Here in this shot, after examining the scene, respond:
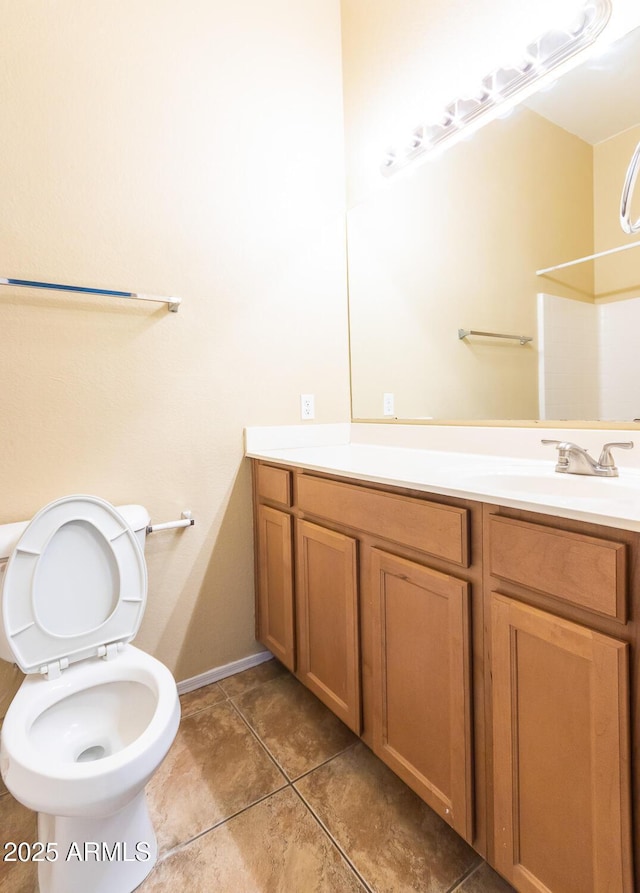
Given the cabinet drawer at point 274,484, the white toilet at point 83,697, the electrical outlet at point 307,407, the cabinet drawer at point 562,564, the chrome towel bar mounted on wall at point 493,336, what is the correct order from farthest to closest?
the electrical outlet at point 307,407, the cabinet drawer at point 274,484, the chrome towel bar mounted on wall at point 493,336, the white toilet at point 83,697, the cabinet drawer at point 562,564

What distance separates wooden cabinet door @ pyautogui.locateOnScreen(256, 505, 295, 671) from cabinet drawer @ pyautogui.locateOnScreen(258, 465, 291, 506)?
49 millimetres

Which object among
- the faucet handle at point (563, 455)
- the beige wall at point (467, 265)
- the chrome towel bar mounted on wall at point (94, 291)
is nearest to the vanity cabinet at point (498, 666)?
the faucet handle at point (563, 455)

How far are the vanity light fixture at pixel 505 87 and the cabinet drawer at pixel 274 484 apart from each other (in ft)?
4.20

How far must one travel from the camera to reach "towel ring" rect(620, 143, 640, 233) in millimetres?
1088

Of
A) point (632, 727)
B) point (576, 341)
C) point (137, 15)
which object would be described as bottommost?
point (632, 727)

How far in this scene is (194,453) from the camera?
1.61 metres

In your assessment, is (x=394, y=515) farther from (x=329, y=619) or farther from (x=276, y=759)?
(x=276, y=759)

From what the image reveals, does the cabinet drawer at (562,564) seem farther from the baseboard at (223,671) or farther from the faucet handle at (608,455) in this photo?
the baseboard at (223,671)

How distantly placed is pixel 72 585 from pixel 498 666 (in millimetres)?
1042

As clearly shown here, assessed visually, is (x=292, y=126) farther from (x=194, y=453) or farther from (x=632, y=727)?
(x=632, y=727)

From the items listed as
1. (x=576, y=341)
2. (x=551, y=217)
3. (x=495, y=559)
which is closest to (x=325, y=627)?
(x=495, y=559)

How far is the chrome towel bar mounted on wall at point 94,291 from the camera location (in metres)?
1.24

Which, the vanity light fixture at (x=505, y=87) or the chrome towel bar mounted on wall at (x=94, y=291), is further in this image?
the chrome towel bar mounted on wall at (x=94, y=291)

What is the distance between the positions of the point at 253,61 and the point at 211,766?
2455mm
